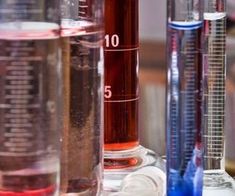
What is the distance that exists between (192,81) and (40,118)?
0.66ft

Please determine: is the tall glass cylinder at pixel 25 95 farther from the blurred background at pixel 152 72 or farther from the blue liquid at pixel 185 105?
the blurred background at pixel 152 72

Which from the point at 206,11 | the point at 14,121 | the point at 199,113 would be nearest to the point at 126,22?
the point at 206,11

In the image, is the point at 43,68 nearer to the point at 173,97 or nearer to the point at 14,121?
the point at 14,121

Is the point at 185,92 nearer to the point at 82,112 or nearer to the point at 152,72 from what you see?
the point at 82,112

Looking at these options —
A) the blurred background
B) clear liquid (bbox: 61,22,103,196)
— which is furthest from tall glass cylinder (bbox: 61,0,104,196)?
the blurred background

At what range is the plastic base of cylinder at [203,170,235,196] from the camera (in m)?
0.97

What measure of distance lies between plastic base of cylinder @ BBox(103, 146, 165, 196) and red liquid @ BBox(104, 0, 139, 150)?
0.5 inches

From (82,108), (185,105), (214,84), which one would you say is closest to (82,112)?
(82,108)

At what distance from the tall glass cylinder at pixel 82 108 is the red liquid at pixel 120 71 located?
13 centimetres

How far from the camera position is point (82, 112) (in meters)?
0.83

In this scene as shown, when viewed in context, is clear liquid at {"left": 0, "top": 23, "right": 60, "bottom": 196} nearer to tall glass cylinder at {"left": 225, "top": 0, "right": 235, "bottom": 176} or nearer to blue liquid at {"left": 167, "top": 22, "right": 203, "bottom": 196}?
blue liquid at {"left": 167, "top": 22, "right": 203, "bottom": 196}

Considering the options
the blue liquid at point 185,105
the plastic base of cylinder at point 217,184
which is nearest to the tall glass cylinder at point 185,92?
the blue liquid at point 185,105

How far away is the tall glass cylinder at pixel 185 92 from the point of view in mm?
822

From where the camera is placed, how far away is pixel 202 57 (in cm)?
84
